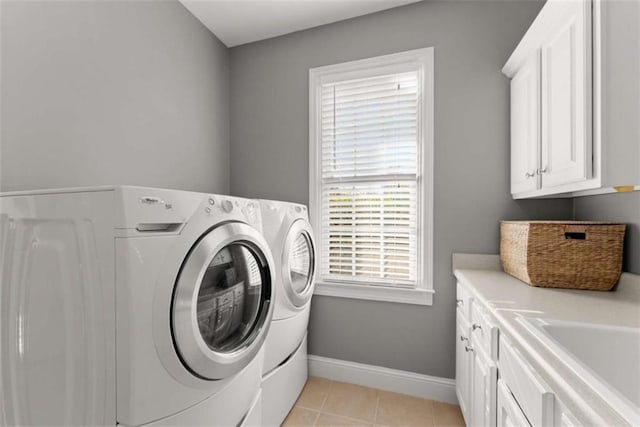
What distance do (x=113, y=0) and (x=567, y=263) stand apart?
105 inches

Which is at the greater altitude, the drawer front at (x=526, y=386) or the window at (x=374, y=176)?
the window at (x=374, y=176)

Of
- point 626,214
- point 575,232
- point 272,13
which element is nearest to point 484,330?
point 575,232

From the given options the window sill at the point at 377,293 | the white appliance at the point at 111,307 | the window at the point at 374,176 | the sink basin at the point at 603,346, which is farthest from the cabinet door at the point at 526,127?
the white appliance at the point at 111,307

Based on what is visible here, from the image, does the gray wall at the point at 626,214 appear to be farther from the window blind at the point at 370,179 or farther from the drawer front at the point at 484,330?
the window blind at the point at 370,179

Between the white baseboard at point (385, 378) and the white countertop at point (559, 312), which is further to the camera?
the white baseboard at point (385, 378)

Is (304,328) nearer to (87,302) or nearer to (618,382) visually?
(87,302)

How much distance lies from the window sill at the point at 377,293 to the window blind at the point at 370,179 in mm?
55

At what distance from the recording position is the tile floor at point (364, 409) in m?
1.73

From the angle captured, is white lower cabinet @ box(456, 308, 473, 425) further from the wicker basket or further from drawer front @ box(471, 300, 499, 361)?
the wicker basket

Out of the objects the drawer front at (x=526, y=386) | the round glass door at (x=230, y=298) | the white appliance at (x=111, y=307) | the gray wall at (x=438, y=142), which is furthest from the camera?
the gray wall at (x=438, y=142)

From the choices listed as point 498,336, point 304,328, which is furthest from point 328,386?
point 498,336

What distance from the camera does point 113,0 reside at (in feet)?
5.08

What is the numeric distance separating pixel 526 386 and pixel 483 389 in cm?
52

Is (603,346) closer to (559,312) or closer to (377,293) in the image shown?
(559,312)
